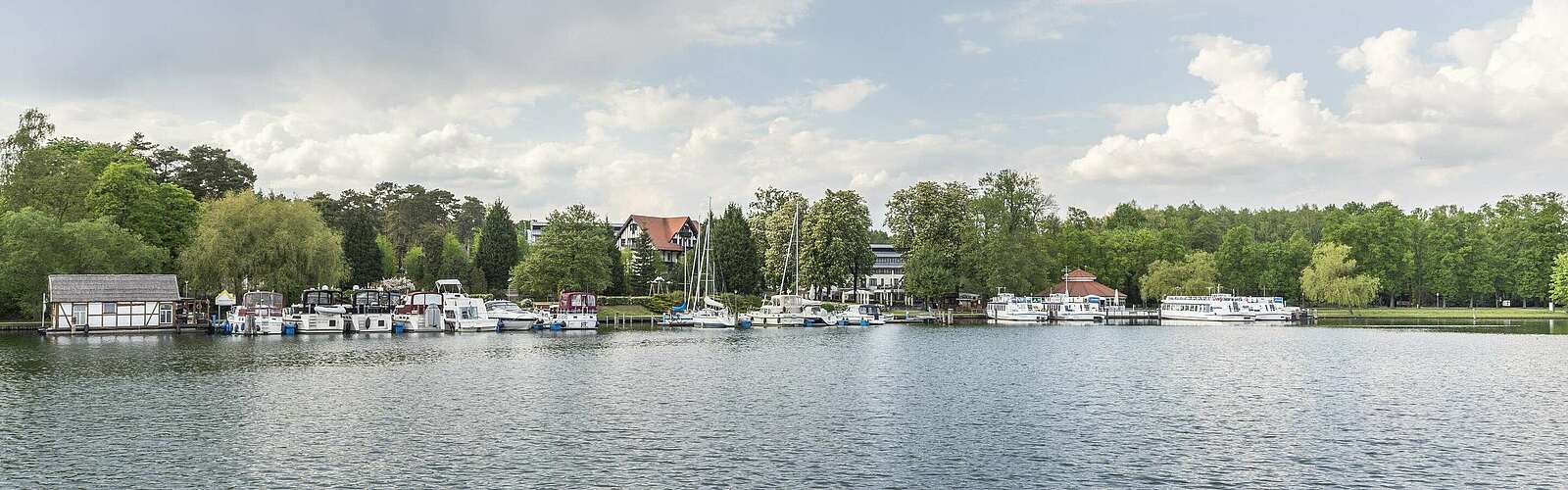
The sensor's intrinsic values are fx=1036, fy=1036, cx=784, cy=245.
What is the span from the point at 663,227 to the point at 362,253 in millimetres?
49060

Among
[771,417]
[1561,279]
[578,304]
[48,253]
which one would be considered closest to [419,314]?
[578,304]

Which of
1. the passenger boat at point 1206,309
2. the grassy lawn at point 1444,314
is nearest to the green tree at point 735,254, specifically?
the passenger boat at point 1206,309

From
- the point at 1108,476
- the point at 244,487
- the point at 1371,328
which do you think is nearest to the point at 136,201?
the point at 244,487

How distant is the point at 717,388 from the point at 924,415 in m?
9.87

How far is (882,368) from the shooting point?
50.4 m

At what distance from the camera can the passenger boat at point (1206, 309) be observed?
105250mm

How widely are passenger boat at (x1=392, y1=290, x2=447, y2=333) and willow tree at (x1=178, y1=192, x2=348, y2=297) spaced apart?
6533 millimetres

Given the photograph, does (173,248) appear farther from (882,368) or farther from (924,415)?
(924,415)

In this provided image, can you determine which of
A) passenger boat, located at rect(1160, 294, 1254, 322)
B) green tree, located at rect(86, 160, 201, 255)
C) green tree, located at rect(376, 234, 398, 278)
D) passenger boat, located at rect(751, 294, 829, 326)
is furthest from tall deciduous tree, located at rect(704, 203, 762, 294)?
green tree, located at rect(86, 160, 201, 255)

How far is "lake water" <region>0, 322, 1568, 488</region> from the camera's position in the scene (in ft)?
79.7

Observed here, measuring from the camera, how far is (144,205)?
81688 mm

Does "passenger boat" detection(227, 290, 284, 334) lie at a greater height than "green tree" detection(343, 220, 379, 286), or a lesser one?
lesser

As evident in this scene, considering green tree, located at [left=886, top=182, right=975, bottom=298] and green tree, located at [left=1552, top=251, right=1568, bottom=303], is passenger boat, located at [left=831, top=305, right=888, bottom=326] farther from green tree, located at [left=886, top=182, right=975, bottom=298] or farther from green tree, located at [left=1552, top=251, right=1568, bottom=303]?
green tree, located at [left=1552, top=251, right=1568, bottom=303]

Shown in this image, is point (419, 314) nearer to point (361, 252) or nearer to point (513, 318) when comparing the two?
point (513, 318)
